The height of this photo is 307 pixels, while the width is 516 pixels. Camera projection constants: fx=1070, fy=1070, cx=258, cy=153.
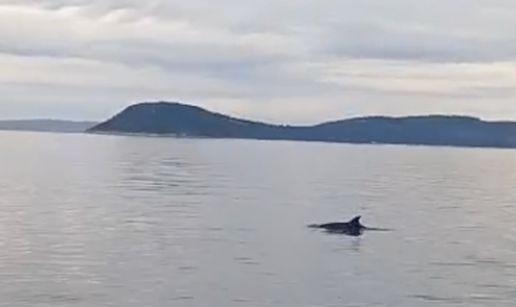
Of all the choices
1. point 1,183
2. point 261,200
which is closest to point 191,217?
point 261,200

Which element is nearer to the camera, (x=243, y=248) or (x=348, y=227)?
(x=243, y=248)

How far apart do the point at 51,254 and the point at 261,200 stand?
3590 cm

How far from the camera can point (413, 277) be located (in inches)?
1572

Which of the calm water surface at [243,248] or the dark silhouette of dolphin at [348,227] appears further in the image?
the dark silhouette of dolphin at [348,227]

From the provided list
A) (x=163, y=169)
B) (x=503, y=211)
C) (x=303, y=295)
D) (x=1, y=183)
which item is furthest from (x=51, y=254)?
(x=163, y=169)

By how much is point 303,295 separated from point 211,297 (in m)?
3.16

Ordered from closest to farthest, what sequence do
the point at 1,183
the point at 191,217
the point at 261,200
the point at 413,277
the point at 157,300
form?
the point at 157,300 < the point at 413,277 < the point at 191,217 < the point at 261,200 < the point at 1,183

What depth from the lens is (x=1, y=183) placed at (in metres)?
89.9

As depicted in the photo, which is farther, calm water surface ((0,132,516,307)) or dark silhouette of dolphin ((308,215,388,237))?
dark silhouette of dolphin ((308,215,388,237))

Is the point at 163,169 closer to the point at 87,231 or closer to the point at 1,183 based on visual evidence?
the point at 1,183

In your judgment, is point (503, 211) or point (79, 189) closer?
point (503, 211)

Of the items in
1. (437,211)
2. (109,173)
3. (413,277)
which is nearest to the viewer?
(413,277)

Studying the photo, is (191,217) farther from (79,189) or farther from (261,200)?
(79,189)

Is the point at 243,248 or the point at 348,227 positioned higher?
the point at 348,227
